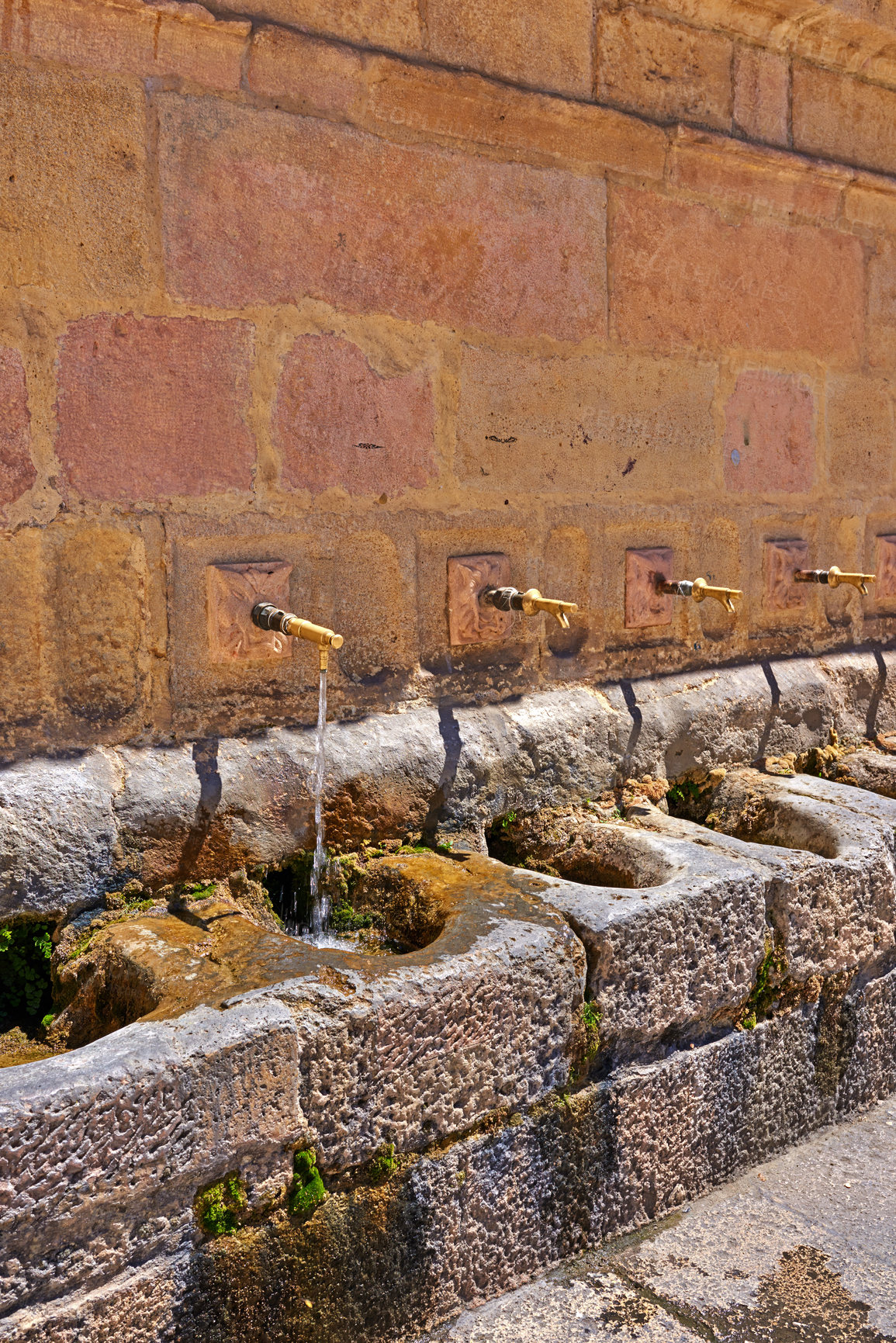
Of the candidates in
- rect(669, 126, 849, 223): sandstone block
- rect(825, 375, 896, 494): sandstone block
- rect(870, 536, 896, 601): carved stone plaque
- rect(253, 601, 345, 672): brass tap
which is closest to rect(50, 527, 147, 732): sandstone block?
rect(253, 601, 345, 672): brass tap

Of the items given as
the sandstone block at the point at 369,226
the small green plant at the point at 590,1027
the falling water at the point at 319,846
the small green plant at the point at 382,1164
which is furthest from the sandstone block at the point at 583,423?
the small green plant at the point at 382,1164

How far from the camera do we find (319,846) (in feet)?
7.44

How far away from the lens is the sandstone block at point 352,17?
2.11 metres

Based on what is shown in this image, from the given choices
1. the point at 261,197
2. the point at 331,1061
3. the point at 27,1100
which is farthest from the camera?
the point at 261,197

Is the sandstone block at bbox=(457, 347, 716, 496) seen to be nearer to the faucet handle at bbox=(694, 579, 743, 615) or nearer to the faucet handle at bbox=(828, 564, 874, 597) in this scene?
the faucet handle at bbox=(694, 579, 743, 615)

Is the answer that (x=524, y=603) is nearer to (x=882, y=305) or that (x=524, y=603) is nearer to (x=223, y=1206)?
(x=223, y=1206)

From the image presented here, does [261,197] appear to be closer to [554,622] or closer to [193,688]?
[193,688]

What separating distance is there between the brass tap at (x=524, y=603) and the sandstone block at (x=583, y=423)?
255 mm

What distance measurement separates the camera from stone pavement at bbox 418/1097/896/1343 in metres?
1.72

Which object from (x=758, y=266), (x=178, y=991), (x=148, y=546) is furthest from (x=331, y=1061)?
(x=758, y=266)

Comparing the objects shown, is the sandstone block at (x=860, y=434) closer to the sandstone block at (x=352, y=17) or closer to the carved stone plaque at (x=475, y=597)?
the carved stone plaque at (x=475, y=597)

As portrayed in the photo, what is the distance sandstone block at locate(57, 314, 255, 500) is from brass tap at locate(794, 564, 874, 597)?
177cm

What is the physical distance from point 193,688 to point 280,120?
1162mm

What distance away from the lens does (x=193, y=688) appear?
2.15m
